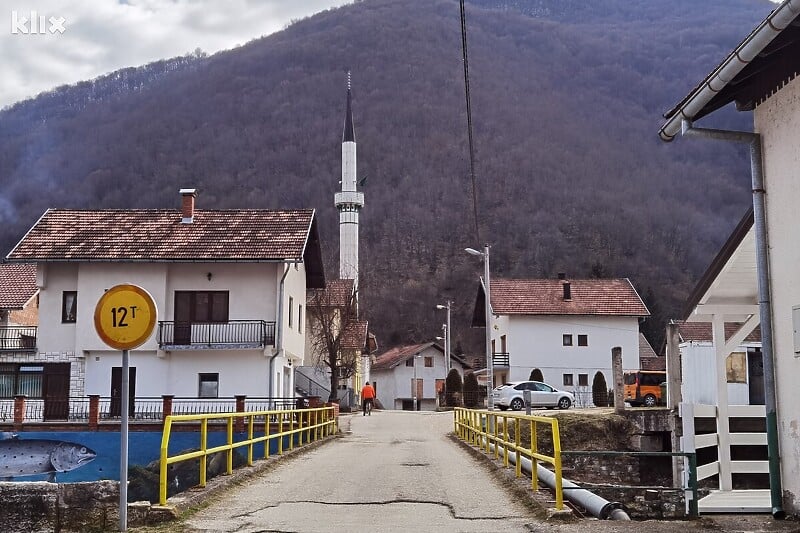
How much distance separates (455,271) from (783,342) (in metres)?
127

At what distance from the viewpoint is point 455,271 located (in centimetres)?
13625

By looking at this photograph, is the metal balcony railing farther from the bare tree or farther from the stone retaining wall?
the stone retaining wall

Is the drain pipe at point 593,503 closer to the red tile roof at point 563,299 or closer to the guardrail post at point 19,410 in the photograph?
the guardrail post at point 19,410

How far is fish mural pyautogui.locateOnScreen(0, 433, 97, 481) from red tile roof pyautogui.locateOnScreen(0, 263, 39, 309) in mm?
14273

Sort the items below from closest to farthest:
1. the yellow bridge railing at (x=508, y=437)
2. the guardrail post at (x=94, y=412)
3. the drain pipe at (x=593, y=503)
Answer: the drain pipe at (x=593, y=503) → the yellow bridge railing at (x=508, y=437) → the guardrail post at (x=94, y=412)

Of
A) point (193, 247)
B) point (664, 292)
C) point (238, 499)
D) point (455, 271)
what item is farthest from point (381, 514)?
point (455, 271)

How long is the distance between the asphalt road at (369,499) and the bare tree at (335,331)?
2961cm

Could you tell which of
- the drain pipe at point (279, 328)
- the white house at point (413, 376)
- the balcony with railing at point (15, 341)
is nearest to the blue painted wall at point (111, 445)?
the balcony with railing at point (15, 341)

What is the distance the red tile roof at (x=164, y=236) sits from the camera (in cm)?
3625

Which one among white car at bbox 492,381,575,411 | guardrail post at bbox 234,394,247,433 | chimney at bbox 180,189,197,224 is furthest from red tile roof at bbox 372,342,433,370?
guardrail post at bbox 234,394,247,433

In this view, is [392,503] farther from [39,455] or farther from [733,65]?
[39,455]

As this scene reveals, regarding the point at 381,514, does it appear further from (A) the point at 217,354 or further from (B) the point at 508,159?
(B) the point at 508,159

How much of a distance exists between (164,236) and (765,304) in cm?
3140

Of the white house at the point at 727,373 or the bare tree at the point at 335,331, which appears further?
the bare tree at the point at 335,331
